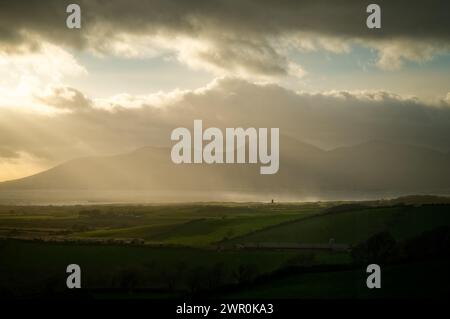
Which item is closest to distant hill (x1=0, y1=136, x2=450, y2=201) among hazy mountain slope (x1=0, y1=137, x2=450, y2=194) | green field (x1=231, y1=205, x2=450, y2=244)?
hazy mountain slope (x1=0, y1=137, x2=450, y2=194)

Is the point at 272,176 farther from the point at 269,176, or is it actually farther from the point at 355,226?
the point at 355,226

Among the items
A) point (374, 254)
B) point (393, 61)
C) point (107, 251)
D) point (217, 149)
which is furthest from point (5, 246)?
point (393, 61)

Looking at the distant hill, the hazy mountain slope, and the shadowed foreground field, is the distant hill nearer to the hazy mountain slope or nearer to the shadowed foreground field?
the hazy mountain slope

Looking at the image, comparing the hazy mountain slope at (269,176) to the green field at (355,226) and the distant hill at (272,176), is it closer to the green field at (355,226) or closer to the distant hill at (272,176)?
the distant hill at (272,176)

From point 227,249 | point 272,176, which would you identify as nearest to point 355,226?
point 272,176
